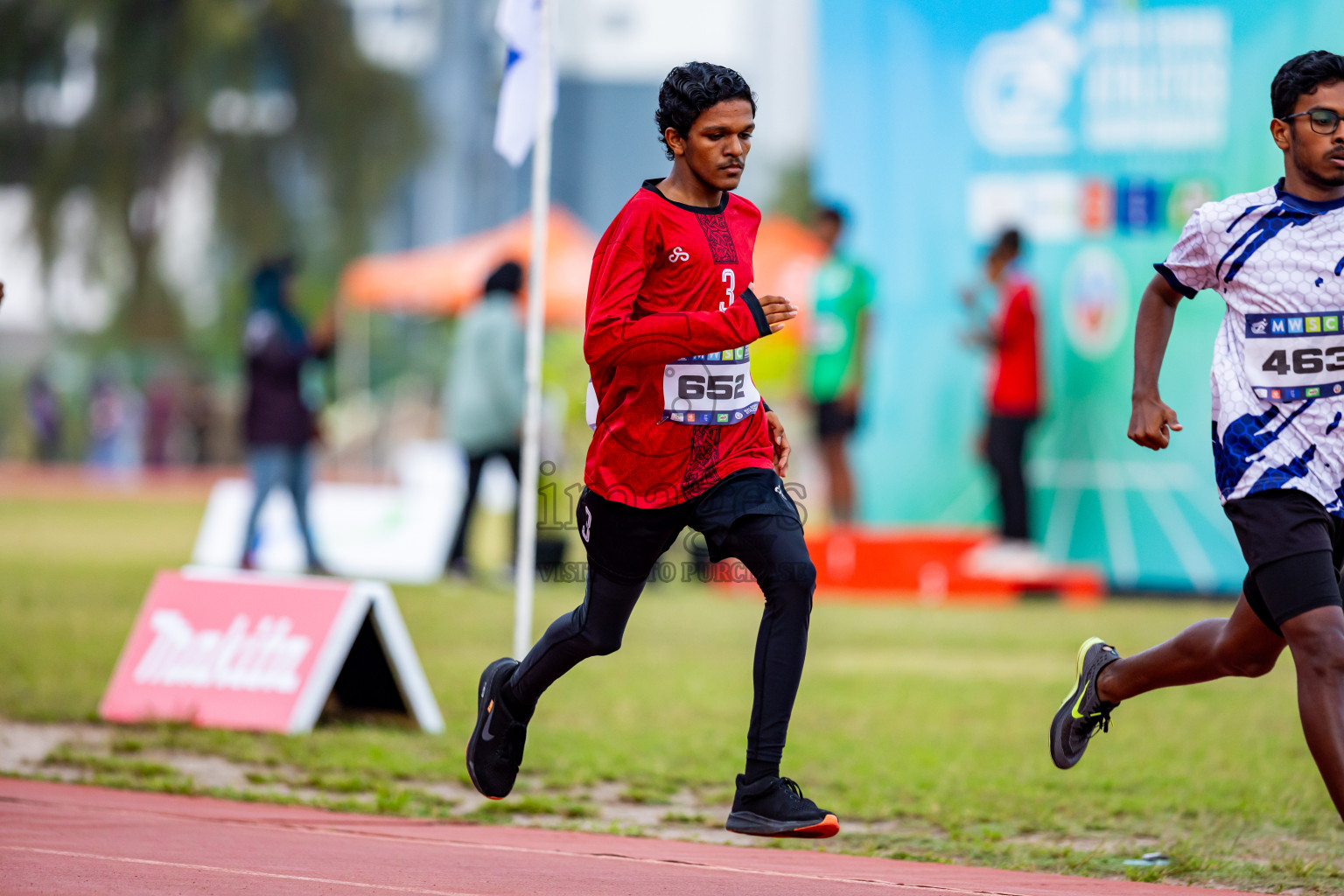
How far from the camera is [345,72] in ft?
109

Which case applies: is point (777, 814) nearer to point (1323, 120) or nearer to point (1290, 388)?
point (1290, 388)

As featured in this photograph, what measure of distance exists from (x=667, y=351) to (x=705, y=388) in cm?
26

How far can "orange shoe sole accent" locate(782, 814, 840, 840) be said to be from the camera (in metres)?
4.37

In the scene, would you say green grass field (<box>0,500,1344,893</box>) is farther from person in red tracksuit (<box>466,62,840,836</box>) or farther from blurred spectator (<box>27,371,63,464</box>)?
blurred spectator (<box>27,371,63,464</box>)

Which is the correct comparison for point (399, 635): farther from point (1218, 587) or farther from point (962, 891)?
point (1218, 587)

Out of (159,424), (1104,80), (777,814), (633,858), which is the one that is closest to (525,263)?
(1104,80)

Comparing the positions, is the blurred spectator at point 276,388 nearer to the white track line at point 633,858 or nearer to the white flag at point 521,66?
the white flag at point 521,66

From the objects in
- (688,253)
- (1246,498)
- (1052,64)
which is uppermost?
(1052,64)

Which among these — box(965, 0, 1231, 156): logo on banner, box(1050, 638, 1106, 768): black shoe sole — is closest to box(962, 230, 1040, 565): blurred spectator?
box(965, 0, 1231, 156): logo on banner

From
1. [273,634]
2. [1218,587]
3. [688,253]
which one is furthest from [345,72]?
[688,253]

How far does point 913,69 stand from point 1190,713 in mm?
7326

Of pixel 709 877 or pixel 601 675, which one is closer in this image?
pixel 709 877

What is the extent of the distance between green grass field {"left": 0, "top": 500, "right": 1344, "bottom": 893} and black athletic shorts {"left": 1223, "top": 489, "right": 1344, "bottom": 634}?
104 centimetres

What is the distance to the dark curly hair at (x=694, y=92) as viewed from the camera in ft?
14.9
